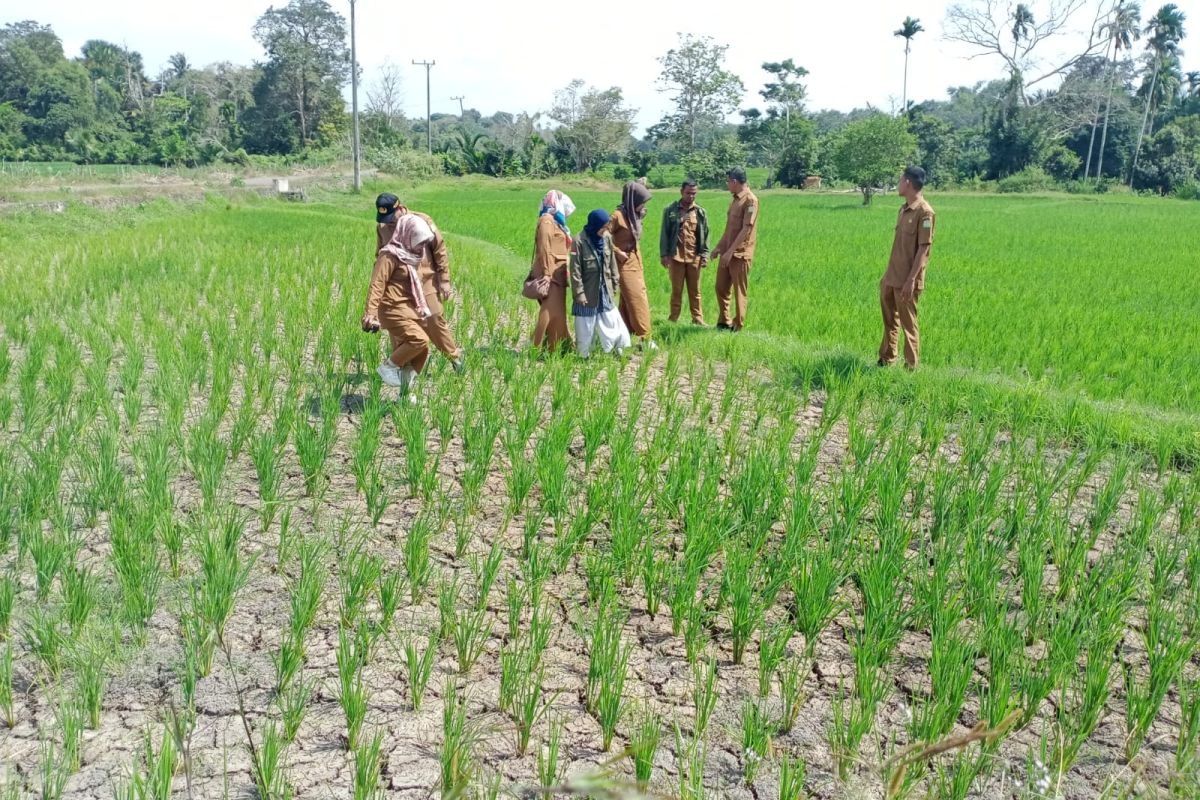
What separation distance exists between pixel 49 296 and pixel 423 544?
6.98 meters

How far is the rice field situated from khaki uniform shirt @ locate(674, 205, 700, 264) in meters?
1.30

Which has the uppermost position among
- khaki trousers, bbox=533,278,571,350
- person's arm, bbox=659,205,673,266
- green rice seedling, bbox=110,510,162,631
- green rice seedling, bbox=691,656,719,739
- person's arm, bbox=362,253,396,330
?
person's arm, bbox=659,205,673,266

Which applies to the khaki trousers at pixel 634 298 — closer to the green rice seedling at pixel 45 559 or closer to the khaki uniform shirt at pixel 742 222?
the khaki uniform shirt at pixel 742 222

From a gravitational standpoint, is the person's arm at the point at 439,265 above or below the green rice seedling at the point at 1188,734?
above

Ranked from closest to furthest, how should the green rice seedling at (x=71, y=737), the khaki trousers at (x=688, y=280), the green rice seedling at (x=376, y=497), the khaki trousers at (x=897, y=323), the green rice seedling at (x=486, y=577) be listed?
the green rice seedling at (x=71, y=737)
the green rice seedling at (x=486, y=577)
the green rice seedling at (x=376, y=497)
the khaki trousers at (x=897, y=323)
the khaki trousers at (x=688, y=280)

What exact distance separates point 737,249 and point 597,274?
1.62 m

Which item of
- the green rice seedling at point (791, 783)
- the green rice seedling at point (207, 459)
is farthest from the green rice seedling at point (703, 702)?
the green rice seedling at point (207, 459)

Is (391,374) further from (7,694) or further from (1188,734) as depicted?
(1188,734)

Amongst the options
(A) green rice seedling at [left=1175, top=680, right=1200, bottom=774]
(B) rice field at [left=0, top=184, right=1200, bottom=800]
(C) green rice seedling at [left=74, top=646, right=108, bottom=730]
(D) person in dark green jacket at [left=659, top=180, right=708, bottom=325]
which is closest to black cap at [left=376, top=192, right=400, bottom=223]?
(B) rice field at [left=0, top=184, right=1200, bottom=800]

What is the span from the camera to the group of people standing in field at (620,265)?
6.48 metres

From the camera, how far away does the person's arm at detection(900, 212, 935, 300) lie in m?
5.95

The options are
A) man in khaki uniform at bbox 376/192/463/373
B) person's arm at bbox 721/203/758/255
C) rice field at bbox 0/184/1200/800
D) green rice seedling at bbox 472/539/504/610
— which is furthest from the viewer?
person's arm at bbox 721/203/758/255

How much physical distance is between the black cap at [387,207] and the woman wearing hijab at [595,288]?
1.37m

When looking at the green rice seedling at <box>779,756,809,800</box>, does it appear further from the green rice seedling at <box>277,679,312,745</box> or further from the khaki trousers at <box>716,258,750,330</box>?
the khaki trousers at <box>716,258,750,330</box>
